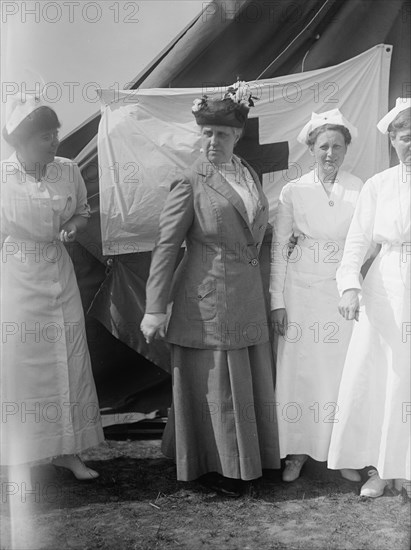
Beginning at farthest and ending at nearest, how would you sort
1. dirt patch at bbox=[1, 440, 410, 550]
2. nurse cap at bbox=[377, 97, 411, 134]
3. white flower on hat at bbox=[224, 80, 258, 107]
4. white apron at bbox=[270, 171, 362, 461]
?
white apron at bbox=[270, 171, 362, 461] < white flower on hat at bbox=[224, 80, 258, 107] < nurse cap at bbox=[377, 97, 411, 134] < dirt patch at bbox=[1, 440, 410, 550]

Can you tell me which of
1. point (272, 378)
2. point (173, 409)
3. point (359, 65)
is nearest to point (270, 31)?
point (359, 65)

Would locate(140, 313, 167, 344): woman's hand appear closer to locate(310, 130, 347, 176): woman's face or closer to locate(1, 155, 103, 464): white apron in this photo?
locate(1, 155, 103, 464): white apron

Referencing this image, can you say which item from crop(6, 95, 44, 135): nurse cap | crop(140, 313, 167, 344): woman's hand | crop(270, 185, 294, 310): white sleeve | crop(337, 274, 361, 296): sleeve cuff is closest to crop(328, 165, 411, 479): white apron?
crop(337, 274, 361, 296): sleeve cuff

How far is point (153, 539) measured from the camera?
2.46m

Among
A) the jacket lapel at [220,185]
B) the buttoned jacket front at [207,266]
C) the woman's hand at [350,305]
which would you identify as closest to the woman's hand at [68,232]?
the buttoned jacket front at [207,266]

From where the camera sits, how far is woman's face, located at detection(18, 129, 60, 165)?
2.67 metres

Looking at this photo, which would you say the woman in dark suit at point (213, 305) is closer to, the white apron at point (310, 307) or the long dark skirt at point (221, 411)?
the long dark skirt at point (221, 411)

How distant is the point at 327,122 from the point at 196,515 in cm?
169

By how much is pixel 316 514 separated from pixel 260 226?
119 cm

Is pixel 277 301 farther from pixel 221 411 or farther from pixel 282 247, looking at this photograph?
pixel 221 411

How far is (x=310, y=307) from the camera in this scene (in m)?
2.80

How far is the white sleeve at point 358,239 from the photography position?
2.62 metres

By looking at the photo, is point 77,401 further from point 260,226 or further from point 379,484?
point 379,484

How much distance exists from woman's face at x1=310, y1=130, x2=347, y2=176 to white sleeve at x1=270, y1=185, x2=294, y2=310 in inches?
7.3
